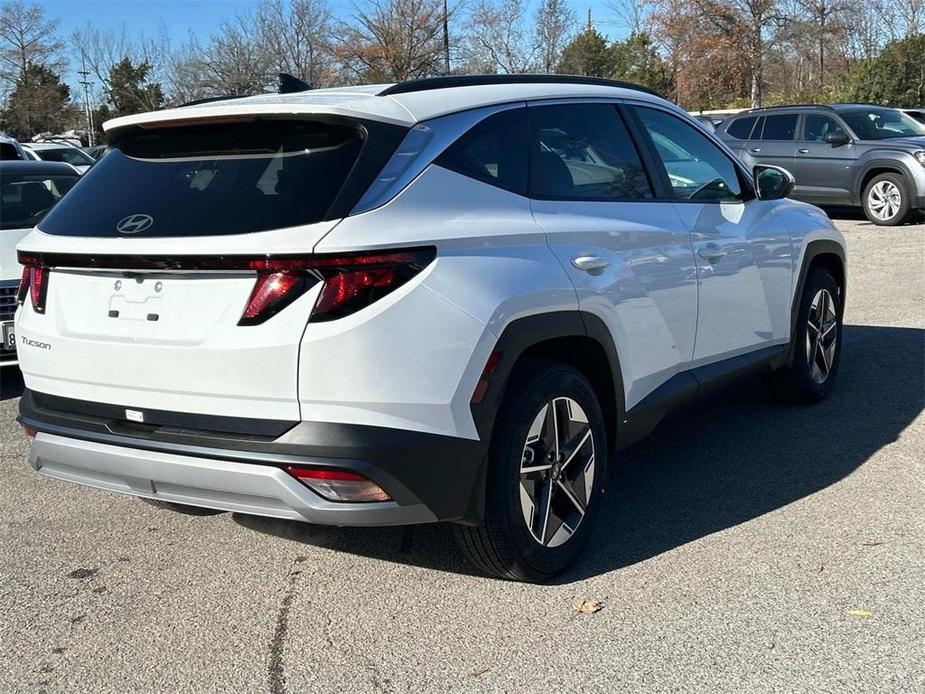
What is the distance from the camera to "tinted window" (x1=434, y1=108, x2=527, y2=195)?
11.4ft

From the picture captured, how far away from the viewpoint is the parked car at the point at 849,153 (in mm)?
14508

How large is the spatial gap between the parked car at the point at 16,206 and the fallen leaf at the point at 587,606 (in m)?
4.41

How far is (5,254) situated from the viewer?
6.85 metres

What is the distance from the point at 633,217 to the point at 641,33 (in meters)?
38.1

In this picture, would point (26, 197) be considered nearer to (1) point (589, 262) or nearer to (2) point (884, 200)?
(1) point (589, 262)

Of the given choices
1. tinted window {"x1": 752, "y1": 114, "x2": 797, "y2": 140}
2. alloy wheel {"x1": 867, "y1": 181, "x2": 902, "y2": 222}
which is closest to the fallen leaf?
alloy wheel {"x1": 867, "y1": 181, "x2": 902, "y2": 222}

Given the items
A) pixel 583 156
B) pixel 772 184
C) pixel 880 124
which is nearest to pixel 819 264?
pixel 772 184

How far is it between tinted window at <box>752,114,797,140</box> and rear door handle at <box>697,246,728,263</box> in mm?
12195

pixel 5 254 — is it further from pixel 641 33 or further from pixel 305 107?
pixel 641 33

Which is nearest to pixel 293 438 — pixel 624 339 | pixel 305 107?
pixel 305 107

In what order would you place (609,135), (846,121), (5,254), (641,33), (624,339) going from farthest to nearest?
(641,33), (846,121), (5,254), (609,135), (624,339)

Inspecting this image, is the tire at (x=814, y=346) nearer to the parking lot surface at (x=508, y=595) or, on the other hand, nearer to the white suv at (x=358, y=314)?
the parking lot surface at (x=508, y=595)

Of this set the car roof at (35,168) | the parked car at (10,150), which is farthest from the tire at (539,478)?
the parked car at (10,150)

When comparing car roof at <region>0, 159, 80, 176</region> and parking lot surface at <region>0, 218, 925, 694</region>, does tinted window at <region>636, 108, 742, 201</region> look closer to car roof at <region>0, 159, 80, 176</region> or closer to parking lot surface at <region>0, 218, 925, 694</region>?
parking lot surface at <region>0, 218, 925, 694</region>
